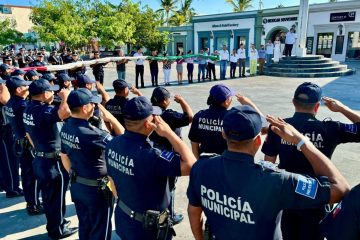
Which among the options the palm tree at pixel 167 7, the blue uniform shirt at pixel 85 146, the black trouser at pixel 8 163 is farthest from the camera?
the palm tree at pixel 167 7

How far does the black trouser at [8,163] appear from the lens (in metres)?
5.16

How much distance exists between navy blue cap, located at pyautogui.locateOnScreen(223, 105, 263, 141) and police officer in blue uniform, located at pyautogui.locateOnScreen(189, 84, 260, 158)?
1.61 meters

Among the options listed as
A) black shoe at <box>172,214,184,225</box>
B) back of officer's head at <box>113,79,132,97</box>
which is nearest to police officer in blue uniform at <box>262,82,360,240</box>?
black shoe at <box>172,214,184,225</box>

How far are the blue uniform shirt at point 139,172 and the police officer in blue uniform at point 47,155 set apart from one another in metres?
1.59

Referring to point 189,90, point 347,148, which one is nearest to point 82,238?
point 347,148

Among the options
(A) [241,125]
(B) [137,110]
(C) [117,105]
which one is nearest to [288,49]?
(C) [117,105]

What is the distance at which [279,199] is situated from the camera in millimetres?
1754

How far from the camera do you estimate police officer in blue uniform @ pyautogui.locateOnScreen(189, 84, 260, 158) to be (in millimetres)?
3547

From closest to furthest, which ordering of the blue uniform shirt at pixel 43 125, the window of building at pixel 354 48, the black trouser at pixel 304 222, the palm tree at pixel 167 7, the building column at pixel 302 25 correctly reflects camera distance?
the black trouser at pixel 304 222, the blue uniform shirt at pixel 43 125, the building column at pixel 302 25, the window of building at pixel 354 48, the palm tree at pixel 167 7

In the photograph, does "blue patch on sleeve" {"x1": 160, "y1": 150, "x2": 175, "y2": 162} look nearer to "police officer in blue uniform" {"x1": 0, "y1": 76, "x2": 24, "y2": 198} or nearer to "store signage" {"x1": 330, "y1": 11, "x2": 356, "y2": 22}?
"police officer in blue uniform" {"x1": 0, "y1": 76, "x2": 24, "y2": 198}

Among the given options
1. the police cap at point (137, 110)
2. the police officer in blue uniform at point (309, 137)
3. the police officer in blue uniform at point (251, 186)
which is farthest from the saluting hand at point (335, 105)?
the police cap at point (137, 110)

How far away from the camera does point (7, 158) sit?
525cm

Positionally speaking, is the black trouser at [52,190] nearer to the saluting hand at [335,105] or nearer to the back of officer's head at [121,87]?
the back of officer's head at [121,87]

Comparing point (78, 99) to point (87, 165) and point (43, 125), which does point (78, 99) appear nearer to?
point (87, 165)
